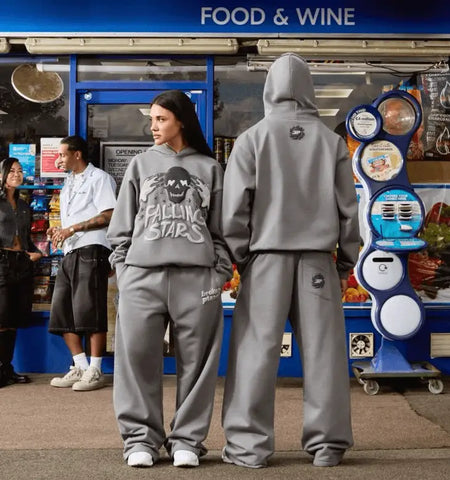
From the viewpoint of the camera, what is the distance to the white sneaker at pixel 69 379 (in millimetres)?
6141

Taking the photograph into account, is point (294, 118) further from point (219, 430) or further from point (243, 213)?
point (219, 430)

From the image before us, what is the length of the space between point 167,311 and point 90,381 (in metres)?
2.44

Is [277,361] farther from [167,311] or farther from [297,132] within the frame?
[297,132]

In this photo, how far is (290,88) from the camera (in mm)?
3939

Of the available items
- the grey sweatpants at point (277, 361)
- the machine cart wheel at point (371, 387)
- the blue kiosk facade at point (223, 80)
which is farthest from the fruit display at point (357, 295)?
the grey sweatpants at point (277, 361)

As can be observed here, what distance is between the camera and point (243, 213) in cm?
383

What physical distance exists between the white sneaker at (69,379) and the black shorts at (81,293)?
0.31 meters

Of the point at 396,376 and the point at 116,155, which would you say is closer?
the point at 396,376

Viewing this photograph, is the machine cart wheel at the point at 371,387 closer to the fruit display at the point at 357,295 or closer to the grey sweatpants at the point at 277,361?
the fruit display at the point at 357,295

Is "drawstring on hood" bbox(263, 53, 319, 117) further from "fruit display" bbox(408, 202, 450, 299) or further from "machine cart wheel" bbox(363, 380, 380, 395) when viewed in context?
"fruit display" bbox(408, 202, 450, 299)

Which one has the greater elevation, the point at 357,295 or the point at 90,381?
the point at 357,295

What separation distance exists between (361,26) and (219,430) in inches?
141

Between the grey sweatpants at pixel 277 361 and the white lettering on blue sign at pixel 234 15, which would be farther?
the white lettering on blue sign at pixel 234 15

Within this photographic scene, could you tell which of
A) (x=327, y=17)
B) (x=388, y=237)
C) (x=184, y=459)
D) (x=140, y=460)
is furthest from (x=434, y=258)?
(x=140, y=460)
